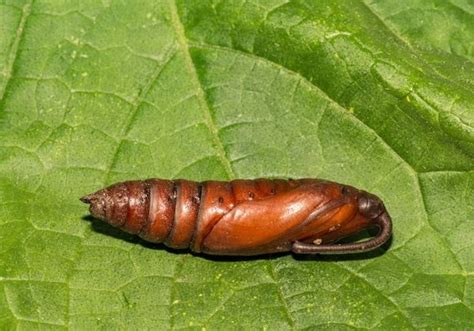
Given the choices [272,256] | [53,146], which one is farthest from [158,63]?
[272,256]

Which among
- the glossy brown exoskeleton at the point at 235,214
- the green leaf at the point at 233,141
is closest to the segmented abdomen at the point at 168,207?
the glossy brown exoskeleton at the point at 235,214

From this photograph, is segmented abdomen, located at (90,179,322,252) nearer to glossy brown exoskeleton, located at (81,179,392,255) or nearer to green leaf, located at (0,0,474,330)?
glossy brown exoskeleton, located at (81,179,392,255)

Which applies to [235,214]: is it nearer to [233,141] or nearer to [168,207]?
[168,207]

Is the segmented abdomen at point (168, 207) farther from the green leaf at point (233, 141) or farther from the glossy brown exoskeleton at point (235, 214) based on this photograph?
the green leaf at point (233, 141)

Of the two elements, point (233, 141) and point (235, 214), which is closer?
point (235, 214)

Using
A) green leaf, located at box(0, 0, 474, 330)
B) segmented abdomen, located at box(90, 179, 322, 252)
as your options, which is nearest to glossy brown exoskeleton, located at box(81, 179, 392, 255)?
segmented abdomen, located at box(90, 179, 322, 252)

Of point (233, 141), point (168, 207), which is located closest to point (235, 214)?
point (168, 207)
